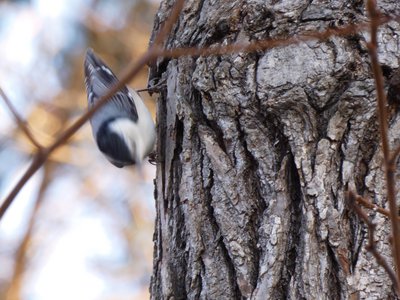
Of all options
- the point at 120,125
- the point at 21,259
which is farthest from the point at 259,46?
the point at 21,259

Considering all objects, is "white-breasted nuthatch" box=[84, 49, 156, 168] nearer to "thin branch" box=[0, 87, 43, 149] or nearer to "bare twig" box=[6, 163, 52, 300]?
"thin branch" box=[0, 87, 43, 149]

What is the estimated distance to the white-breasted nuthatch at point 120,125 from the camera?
2605 millimetres

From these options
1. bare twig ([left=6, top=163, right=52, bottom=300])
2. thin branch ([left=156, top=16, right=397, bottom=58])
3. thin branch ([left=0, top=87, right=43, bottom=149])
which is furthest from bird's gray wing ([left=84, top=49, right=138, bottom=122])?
bare twig ([left=6, top=163, right=52, bottom=300])

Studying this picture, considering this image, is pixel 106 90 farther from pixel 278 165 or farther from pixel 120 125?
pixel 278 165

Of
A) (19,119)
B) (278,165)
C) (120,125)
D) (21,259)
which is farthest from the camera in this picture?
(21,259)

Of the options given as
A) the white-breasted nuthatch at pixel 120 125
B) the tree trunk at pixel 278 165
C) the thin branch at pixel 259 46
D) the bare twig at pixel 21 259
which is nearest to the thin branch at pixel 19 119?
the thin branch at pixel 259 46

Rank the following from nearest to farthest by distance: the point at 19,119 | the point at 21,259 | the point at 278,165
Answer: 1. the point at 19,119
2. the point at 278,165
3. the point at 21,259

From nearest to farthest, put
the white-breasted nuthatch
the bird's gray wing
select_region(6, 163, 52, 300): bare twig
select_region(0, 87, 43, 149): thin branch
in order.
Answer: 1. select_region(0, 87, 43, 149): thin branch
2. the white-breasted nuthatch
3. the bird's gray wing
4. select_region(6, 163, 52, 300): bare twig

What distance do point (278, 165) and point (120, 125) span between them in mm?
1149

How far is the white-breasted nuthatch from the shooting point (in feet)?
8.55

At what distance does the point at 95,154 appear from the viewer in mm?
5488

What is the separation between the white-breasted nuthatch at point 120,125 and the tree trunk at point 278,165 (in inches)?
30.2

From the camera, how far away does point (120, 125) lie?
107 inches

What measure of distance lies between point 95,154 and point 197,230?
3850mm
